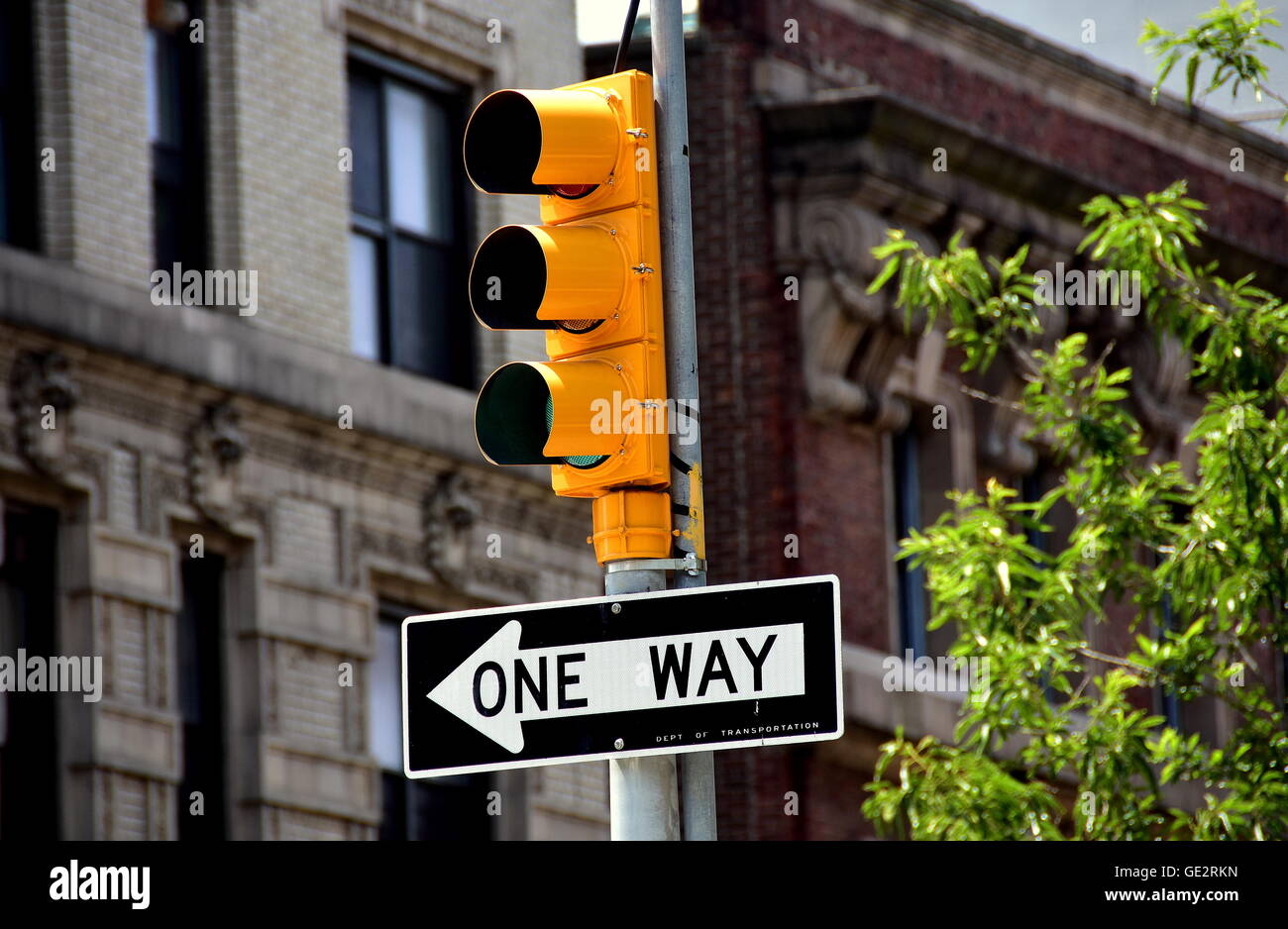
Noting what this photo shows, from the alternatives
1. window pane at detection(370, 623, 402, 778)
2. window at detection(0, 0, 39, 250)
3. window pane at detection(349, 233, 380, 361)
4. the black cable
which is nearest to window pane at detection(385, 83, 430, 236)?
window pane at detection(349, 233, 380, 361)

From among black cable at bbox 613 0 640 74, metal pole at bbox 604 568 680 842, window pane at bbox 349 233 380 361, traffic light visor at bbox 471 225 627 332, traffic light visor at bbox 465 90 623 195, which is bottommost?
metal pole at bbox 604 568 680 842

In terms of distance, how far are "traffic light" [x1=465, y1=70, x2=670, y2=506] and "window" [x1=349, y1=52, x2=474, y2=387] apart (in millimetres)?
12338

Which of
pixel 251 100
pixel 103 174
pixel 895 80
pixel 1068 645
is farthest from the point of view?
pixel 895 80

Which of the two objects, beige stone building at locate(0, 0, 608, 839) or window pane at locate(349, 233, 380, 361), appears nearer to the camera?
beige stone building at locate(0, 0, 608, 839)

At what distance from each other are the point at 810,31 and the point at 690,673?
681 inches

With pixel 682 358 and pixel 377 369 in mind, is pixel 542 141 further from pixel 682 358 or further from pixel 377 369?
pixel 377 369

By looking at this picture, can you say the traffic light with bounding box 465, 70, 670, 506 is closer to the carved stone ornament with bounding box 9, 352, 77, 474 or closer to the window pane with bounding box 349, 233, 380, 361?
the carved stone ornament with bounding box 9, 352, 77, 474

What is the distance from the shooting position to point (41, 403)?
1706 centimetres

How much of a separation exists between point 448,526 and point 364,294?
1.89 m

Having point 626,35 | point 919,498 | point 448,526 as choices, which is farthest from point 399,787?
point 626,35

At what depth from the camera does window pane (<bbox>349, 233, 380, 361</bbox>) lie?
65.8ft

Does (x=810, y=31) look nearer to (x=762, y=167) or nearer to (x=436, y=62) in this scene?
(x=762, y=167)

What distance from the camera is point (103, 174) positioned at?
58.3ft
